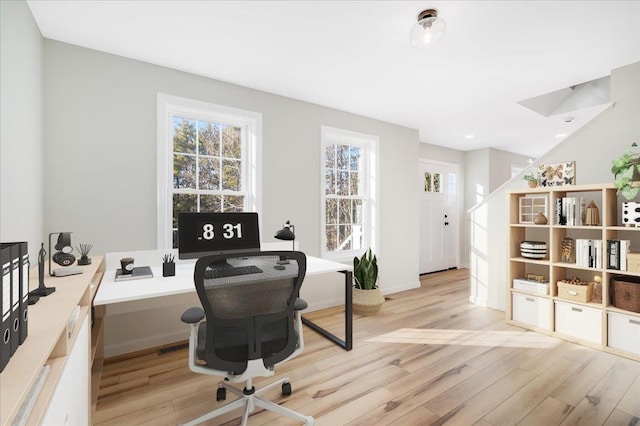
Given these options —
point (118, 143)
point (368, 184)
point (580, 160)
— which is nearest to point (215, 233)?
point (118, 143)

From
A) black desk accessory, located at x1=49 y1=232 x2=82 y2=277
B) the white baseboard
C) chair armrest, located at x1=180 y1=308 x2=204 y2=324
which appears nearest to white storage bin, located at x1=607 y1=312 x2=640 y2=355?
chair armrest, located at x1=180 y1=308 x2=204 y2=324

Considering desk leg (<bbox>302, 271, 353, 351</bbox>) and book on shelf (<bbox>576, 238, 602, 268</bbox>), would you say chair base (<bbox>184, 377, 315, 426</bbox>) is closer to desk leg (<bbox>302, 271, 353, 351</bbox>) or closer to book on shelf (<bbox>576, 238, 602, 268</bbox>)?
desk leg (<bbox>302, 271, 353, 351</bbox>)

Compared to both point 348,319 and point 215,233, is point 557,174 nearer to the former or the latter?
point 348,319

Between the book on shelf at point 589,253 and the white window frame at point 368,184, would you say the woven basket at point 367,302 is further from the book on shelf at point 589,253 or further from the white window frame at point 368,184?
the book on shelf at point 589,253

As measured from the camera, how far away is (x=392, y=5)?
196 cm

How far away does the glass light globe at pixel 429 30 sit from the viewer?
6.48 feet

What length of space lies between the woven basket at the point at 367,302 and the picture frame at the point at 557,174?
2.21 meters

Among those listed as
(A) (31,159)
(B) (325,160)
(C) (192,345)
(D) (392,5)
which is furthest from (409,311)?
(A) (31,159)

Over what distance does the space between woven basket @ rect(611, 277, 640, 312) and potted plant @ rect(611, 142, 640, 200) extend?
0.75 meters

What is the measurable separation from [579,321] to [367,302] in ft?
6.54

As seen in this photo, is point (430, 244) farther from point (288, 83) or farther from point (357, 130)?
point (288, 83)

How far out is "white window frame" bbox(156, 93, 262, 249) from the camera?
2744 millimetres

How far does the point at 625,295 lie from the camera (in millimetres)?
2551

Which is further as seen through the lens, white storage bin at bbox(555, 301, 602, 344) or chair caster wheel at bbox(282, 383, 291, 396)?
white storage bin at bbox(555, 301, 602, 344)
